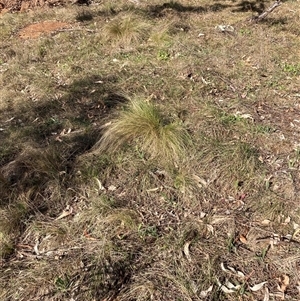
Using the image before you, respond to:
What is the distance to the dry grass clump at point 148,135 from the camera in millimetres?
3852

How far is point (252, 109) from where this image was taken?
4652 mm

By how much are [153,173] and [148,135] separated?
518 millimetres

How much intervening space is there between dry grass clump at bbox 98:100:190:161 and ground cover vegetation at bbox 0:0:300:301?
17 mm

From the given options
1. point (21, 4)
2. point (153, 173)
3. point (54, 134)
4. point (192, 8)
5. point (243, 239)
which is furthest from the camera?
point (21, 4)

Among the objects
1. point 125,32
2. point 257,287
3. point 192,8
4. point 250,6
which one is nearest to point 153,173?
point 257,287

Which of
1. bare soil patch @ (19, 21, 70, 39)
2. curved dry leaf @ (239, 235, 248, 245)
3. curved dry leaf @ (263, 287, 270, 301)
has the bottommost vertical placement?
curved dry leaf @ (239, 235, 248, 245)

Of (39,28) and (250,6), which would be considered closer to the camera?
(39,28)

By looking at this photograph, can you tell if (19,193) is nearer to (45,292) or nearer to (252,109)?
(45,292)

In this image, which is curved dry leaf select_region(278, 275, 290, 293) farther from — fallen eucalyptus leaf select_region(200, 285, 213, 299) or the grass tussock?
Answer: the grass tussock

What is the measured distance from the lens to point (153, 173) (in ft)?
12.1

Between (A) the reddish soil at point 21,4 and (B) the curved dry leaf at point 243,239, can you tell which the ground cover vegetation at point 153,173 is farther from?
(A) the reddish soil at point 21,4

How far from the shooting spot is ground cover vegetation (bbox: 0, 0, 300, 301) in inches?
111

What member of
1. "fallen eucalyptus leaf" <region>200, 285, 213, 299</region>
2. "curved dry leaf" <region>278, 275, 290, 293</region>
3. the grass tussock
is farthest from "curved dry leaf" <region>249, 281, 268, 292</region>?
the grass tussock

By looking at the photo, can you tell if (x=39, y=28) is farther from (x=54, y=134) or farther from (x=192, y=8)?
(x=54, y=134)
